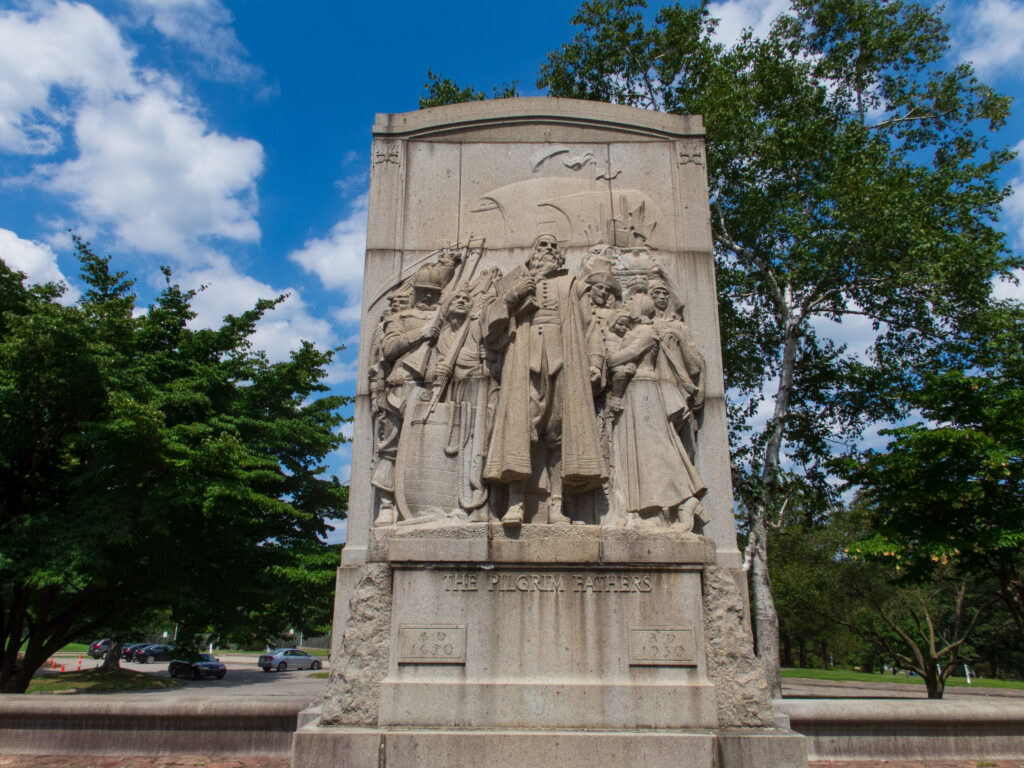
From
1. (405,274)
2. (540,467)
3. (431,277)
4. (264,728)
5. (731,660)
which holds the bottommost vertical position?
(264,728)

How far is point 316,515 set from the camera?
874 inches

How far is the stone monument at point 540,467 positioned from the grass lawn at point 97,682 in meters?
20.4

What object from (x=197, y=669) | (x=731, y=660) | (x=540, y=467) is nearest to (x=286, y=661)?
(x=197, y=669)

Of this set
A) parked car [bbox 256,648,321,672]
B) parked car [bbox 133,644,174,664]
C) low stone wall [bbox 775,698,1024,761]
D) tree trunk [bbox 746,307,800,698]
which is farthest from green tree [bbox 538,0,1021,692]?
parked car [bbox 133,644,174,664]

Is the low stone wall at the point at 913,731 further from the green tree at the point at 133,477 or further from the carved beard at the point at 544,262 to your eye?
the green tree at the point at 133,477

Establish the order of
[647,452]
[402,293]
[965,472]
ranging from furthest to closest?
[965,472] → [402,293] → [647,452]

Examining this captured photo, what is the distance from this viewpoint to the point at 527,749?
5.45 metres

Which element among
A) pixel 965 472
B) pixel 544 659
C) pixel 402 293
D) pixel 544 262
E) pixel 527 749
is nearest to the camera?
pixel 527 749

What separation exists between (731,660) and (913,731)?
3.38m

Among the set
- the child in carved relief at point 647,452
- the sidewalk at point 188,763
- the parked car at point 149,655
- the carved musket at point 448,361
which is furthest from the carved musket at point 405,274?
the parked car at point 149,655

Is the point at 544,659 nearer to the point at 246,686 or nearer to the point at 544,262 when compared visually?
the point at 544,262

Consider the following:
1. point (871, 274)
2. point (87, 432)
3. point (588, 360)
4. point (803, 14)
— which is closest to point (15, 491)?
point (87, 432)

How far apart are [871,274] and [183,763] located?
1996cm

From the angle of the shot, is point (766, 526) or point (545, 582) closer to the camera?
point (545, 582)
